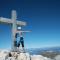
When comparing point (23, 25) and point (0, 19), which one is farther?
point (23, 25)

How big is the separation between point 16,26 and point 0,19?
1.70 meters

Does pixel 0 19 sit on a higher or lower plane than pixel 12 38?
higher

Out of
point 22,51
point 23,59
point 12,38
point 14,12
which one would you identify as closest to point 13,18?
point 14,12

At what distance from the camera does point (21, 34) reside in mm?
18922

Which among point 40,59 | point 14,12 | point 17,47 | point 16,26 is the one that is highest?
point 14,12

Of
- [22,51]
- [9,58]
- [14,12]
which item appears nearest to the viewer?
[9,58]

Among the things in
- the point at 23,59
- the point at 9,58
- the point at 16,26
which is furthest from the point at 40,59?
the point at 16,26

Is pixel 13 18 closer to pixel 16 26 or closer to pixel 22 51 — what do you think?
pixel 16 26

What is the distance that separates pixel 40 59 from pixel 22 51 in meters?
1.97

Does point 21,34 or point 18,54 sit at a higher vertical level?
point 21,34

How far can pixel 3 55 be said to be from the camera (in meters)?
16.3

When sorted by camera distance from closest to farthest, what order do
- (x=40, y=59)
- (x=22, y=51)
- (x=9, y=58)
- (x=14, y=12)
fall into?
(x=9, y=58)
(x=40, y=59)
(x=22, y=51)
(x=14, y=12)

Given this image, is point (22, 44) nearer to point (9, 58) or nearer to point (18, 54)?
point (18, 54)

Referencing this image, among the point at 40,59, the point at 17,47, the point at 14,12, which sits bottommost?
the point at 40,59
